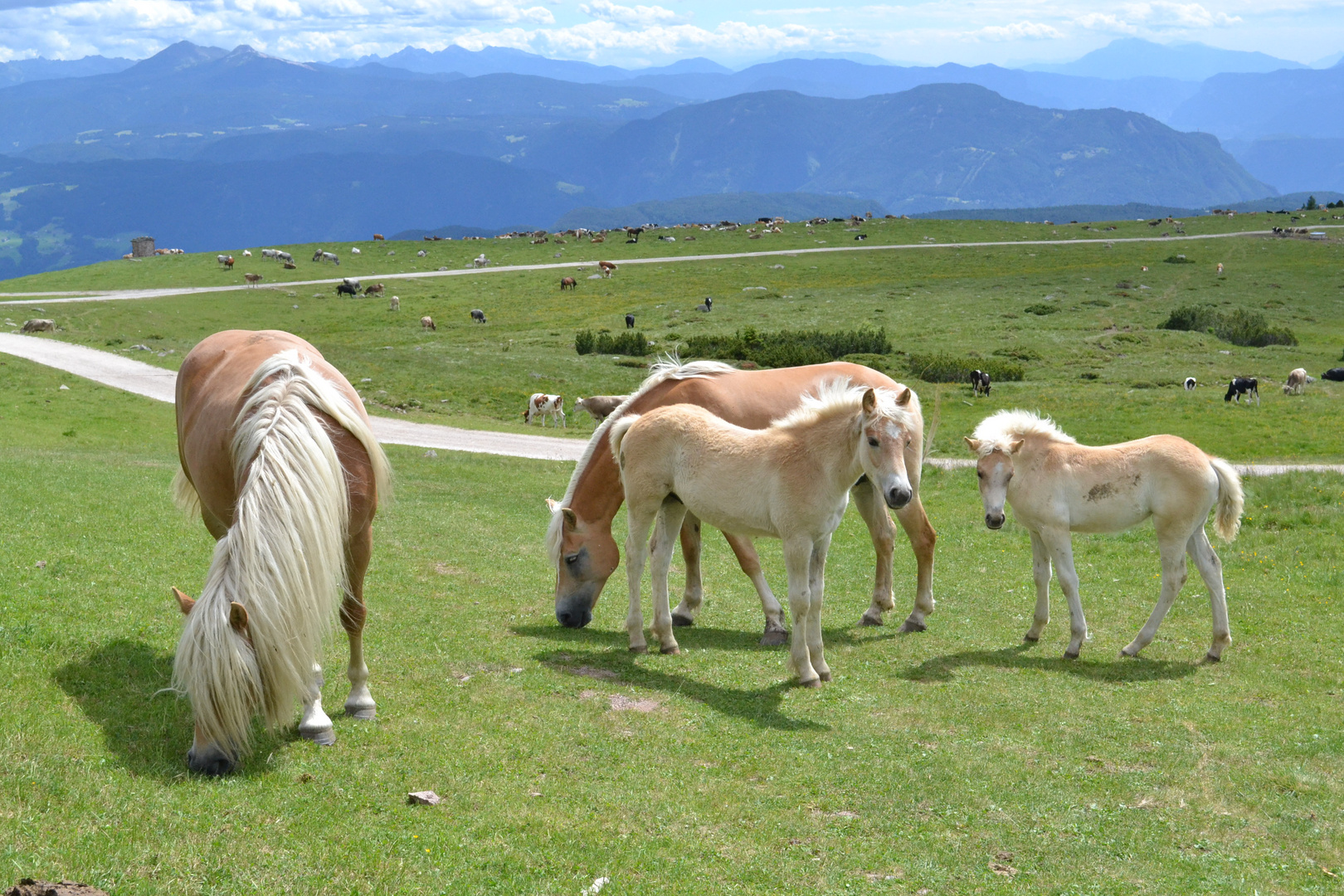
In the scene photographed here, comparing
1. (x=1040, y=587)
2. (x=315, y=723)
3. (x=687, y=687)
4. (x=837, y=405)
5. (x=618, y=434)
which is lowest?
(x=687, y=687)

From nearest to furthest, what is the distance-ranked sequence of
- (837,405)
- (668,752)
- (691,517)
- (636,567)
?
(668,752)
(837,405)
(636,567)
(691,517)

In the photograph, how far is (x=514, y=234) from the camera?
126 metres

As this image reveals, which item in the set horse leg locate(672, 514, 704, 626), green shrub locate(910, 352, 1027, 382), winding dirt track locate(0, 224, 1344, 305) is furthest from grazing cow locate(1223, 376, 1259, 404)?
winding dirt track locate(0, 224, 1344, 305)

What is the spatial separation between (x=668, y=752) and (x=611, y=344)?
156 ft

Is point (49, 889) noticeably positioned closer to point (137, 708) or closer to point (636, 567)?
point (137, 708)

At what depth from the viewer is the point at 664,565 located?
1175 centimetres

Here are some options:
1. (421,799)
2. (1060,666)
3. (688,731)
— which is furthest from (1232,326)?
(421,799)

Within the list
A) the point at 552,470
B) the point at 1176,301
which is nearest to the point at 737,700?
the point at 552,470

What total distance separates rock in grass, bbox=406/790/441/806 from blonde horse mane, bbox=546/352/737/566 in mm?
5795

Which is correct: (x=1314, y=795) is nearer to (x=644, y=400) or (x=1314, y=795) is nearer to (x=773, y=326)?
(x=644, y=400)

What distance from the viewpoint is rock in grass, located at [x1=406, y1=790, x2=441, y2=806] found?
6.84m

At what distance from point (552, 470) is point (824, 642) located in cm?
1707

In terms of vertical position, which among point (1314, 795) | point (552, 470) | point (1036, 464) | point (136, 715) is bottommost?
point (552, 470)

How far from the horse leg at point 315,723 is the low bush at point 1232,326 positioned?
60.7 m
